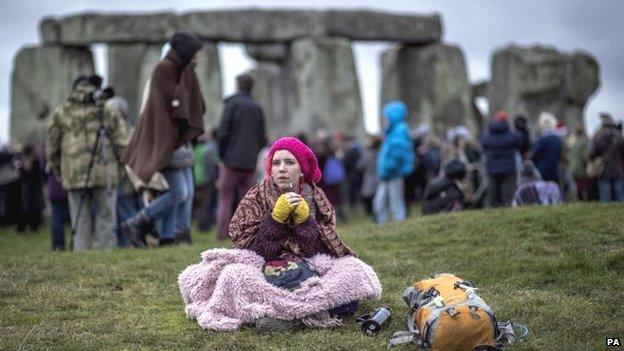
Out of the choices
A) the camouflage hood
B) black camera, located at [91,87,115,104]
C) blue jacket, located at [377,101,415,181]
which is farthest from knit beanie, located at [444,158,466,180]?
the camouflage hood

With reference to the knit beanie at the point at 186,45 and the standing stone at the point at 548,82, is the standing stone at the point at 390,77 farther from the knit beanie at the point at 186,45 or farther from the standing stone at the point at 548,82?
the knit beanie at the point at 186,45

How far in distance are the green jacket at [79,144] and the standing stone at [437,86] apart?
Answer: 594 inches

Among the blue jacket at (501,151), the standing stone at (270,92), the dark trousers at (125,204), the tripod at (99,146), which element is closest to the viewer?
the tripod at (99,146)

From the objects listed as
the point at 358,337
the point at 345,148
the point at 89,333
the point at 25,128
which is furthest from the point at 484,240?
the point at 25,128

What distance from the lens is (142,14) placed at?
25391 millimetres

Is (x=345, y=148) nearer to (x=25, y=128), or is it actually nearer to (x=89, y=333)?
(x=25, y=128)

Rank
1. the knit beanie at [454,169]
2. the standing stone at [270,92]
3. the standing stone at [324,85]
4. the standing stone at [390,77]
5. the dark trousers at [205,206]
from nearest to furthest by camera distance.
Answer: the knit beanie at [454,169] → the dark trousers at [205,206] → the standing stone at [324,85] → the standing stone at [390,77] → the standing stone at [270,92]

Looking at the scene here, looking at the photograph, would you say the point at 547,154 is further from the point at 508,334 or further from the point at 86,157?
the point at 508,334

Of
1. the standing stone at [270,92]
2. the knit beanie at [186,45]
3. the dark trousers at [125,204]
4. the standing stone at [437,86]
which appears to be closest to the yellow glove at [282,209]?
the knit beanie at [186,45]

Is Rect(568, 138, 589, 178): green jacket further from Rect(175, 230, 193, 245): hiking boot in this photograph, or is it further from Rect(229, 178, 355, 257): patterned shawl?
Rect(229, 178, 355, 257): patterned shawl

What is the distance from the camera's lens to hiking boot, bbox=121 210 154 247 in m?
11.8

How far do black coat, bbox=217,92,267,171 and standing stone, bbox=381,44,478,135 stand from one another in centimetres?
1263

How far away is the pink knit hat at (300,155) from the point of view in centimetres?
774

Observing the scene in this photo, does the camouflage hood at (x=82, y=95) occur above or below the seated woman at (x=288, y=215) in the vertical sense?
above
